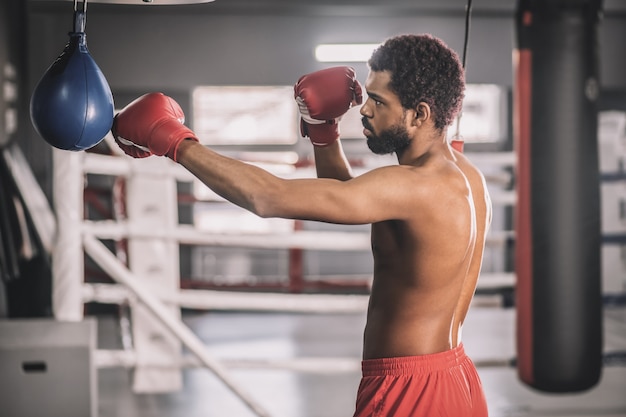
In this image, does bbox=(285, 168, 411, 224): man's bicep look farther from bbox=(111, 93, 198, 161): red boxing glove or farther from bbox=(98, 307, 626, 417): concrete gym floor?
bbox=(98, 307, 626, 417): concrete gym floor

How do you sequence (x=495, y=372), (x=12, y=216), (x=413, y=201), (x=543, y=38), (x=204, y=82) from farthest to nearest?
(x=204, y=82) < (x=495, y=372) < (x=12, y=216) < (x=543, y=38) < (x=413, y=201)

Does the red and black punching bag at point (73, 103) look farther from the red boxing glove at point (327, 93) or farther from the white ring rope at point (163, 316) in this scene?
the white ring rope at point (163, 316)

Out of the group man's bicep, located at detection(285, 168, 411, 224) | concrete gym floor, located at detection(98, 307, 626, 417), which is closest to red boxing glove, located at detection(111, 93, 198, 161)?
man's bicep, located at detection(285, 168, 411, 224)

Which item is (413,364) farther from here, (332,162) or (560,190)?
(560,190)

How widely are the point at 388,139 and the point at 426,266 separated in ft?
0.86

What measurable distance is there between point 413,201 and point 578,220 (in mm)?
1542

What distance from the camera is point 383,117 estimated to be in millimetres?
1427

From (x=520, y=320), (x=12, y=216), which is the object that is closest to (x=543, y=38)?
(x=520, y=320)

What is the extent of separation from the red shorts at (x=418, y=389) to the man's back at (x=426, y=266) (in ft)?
0.08

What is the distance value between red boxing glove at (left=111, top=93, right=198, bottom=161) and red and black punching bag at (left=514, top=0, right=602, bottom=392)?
1670mm

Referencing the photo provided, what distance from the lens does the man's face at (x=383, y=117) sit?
55.7 inches

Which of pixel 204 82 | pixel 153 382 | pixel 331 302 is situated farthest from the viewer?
pixel 204 82

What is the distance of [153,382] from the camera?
320 cm

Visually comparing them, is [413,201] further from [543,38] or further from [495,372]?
[495,372]
